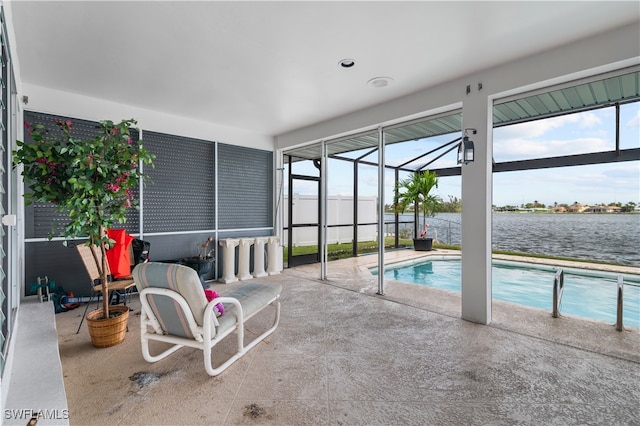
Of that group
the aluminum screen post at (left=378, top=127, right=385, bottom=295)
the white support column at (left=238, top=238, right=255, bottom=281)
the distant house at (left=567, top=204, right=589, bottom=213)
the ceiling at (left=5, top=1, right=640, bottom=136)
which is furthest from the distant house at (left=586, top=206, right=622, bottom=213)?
the white support column at (left=238, top=238, right=255, bottom=281)

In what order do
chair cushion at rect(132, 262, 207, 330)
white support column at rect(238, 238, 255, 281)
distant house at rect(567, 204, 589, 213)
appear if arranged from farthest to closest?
white support column at rect(238, 238, 255, 281) < distant house at rect(567, 204, 589, 213) < chair cushion at rect(132, 262, 207, 330)

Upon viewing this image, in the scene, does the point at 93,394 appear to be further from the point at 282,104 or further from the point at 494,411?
the point at 282,104

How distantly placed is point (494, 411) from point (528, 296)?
3697 millimetres

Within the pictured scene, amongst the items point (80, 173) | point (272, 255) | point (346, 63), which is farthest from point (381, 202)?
point (80, 173)

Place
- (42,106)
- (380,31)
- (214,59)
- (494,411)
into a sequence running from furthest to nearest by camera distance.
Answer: (42,106), (214,59), (380,31), (494,411)

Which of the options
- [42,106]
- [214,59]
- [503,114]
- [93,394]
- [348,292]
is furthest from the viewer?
[348,292]

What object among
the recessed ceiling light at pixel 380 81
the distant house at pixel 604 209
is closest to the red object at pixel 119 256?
the recessed ceiling light at pixel 380 81

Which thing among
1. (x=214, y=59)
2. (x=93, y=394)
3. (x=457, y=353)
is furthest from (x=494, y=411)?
(x=214, y=59)

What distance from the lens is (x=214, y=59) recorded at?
3.04 m

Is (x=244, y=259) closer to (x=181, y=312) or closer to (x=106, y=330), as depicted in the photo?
(x=106, y=330)

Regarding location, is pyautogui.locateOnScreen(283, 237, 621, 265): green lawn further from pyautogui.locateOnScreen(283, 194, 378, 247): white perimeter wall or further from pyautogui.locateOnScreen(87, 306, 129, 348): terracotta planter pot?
pyautogui.locateOnScreen(87, 306, 129, 348): terracotta planter pot

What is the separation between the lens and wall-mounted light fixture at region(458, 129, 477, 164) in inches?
126

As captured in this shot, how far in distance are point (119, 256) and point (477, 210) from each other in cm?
409

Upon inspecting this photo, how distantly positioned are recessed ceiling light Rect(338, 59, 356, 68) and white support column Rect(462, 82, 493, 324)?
1373mm
